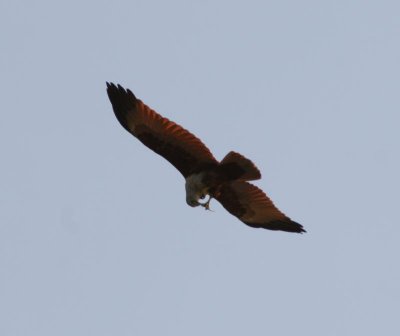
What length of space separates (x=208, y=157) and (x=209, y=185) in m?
0.39

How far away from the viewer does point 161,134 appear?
48.0 ft

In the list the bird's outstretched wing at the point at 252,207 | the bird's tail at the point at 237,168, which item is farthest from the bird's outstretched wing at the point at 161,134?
the bird's outstretched wing at the point at 252,207

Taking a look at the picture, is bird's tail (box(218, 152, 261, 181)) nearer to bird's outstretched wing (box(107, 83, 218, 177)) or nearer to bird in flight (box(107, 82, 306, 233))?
bird in flight (box(107, 82, 306, 233))

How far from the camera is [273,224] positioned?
1592cm

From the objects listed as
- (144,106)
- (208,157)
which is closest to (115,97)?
(144,106)

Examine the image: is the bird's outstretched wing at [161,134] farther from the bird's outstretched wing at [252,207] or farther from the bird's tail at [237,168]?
the bird's outstretched wing at [252,207]

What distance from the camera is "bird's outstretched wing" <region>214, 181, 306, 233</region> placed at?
15.4 m

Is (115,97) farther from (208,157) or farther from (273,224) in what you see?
(273,224)

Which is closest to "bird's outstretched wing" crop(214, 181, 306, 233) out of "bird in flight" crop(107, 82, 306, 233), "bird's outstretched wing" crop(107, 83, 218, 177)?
"bird in flight" crop(107, 82, 306, 233)

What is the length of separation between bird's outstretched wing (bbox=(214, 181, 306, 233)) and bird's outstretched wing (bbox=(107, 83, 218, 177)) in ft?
2.34

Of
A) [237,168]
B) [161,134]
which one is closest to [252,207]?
[237,168]

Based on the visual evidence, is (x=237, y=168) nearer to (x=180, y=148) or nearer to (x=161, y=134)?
(x=180, y=148)

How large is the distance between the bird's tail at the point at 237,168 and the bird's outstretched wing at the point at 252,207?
0.72 metres

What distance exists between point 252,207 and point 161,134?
1845 millimetres
